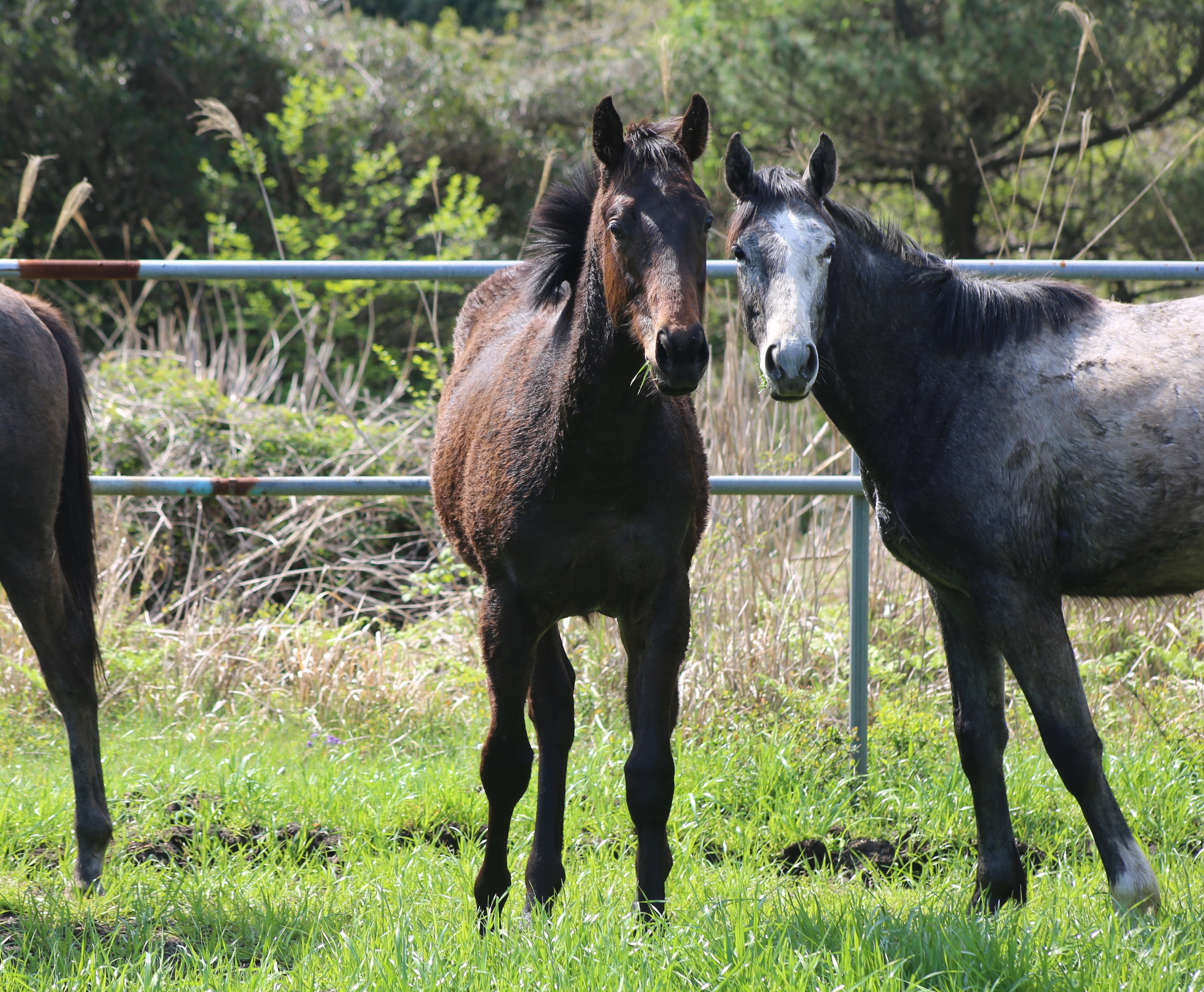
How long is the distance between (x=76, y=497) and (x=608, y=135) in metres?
2.09

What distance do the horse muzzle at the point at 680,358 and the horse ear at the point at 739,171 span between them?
0.67 metres

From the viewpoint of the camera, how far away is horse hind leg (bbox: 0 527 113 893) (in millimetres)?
3291

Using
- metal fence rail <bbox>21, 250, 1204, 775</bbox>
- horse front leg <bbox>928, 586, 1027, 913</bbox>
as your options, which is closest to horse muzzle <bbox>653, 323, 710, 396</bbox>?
horse front leg <bbox>928, 586, 1027, 913</bbox>

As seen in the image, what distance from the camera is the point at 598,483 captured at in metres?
2.88

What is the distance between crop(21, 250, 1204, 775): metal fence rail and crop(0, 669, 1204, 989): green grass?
460mm

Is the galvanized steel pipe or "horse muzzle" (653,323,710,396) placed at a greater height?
"horse muzzle" (653,323,710,396)

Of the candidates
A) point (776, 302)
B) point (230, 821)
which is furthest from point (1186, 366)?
point (230, 821)

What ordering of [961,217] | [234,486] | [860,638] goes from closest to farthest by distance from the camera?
[234,486] → [860,638] → [961,217]

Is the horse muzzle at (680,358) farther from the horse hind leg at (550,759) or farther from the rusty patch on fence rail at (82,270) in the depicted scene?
the rusty patch on fence rail at (82,270)

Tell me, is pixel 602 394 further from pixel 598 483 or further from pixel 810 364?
pixel 810 364

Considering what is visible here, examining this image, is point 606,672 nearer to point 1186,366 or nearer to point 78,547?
point 78,547

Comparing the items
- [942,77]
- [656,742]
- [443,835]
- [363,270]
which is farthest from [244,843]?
[942,77]

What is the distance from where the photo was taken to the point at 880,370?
306 cm

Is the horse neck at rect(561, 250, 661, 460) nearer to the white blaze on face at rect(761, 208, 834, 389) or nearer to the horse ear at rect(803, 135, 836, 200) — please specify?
the white blaze on face at rect(761, 208, 834, 389)
